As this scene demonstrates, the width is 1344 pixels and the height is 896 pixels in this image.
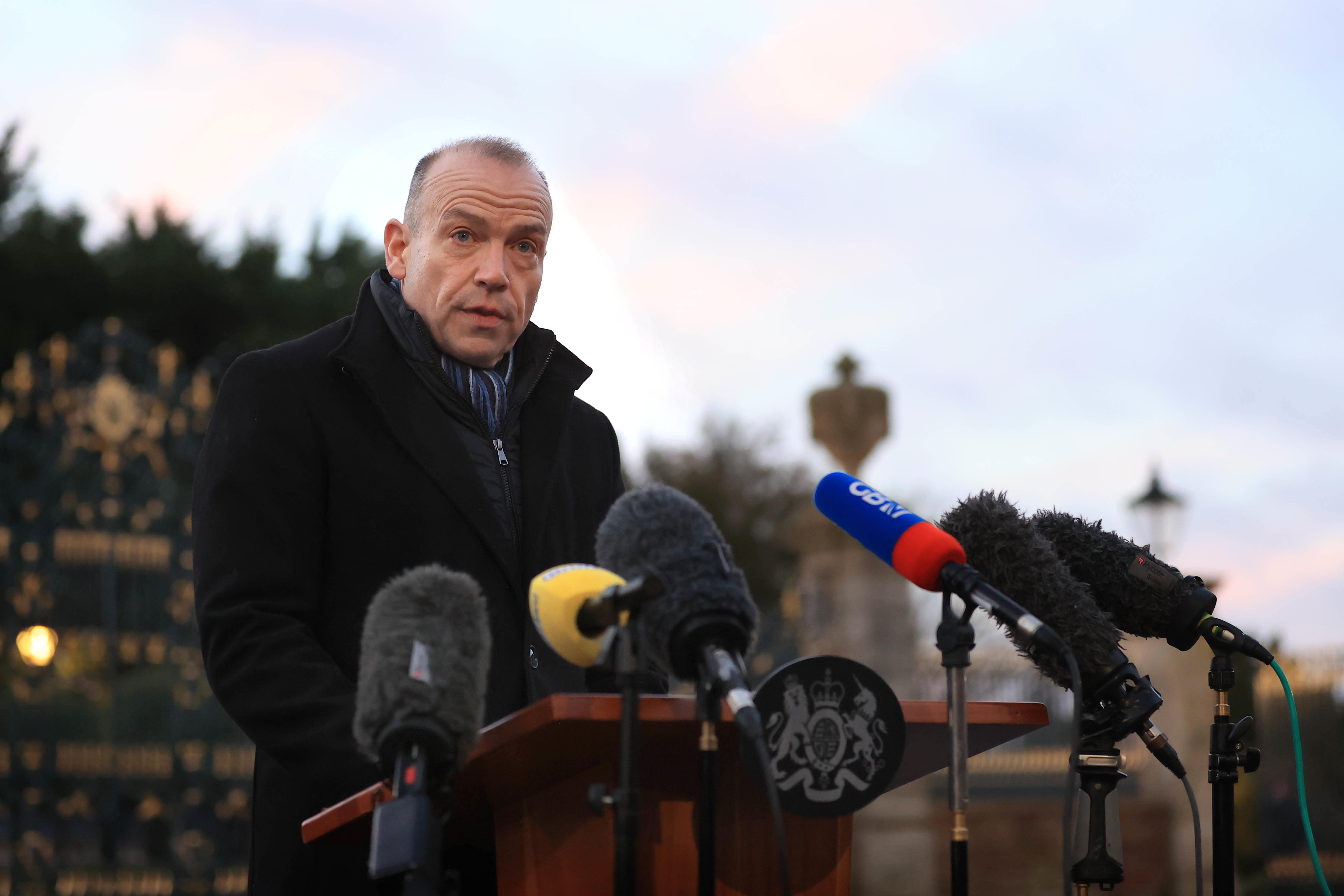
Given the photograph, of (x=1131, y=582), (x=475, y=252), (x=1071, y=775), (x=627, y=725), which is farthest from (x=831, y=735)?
(x=475, y=252)

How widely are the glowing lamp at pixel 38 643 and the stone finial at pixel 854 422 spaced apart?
24.1 feet

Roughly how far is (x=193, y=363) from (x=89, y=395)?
1270 centimetres

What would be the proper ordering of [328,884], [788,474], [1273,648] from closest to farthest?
[328,884] → [1273,648] → [788,474]

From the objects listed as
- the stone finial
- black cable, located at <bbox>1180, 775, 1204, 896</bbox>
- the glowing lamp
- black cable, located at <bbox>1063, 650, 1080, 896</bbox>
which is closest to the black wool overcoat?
black cable, located at <bbox>1063, 650, 1080, 896</bbox>

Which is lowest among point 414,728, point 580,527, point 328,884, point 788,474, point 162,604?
point 328,884

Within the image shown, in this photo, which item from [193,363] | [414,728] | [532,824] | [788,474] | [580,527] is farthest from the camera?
[788,474]

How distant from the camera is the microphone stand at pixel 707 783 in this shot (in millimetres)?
1863

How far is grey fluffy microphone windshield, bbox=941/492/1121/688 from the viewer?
249 cm

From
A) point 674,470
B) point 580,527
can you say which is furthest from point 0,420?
point 674,470

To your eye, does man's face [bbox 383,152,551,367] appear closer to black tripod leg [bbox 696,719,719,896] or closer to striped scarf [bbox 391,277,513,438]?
striped scarf [bbox 391,277,513,438]

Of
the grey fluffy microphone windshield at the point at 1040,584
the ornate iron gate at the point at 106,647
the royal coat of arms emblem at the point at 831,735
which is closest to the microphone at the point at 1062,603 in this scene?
the grey fluffy microphone windshield at the point at 1040,584

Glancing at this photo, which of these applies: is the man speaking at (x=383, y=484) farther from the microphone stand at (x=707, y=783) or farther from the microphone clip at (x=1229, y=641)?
the microphone clip at (x=1229, y=641)

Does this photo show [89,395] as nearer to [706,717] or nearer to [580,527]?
[580,527]

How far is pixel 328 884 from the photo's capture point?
2.77 metres
